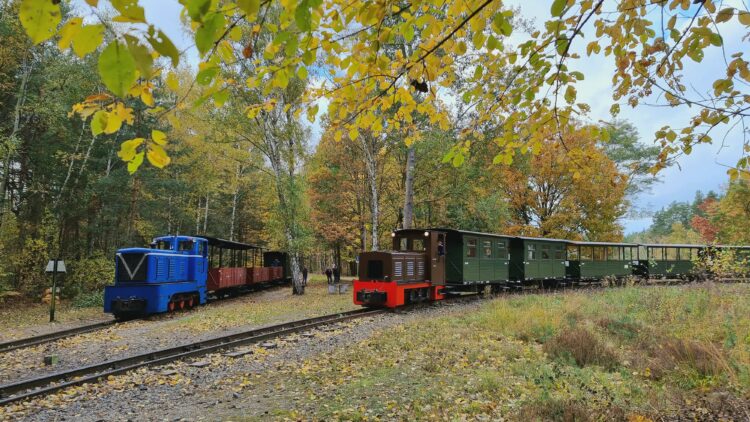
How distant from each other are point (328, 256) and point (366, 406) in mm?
48274

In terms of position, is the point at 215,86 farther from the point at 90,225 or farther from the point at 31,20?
the point at 90,225

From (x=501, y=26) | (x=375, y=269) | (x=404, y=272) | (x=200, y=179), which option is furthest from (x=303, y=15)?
(x=200, y=179)

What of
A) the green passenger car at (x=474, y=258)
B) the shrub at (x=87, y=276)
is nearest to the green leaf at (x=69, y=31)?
the green passenger car at (x=474, y=258)

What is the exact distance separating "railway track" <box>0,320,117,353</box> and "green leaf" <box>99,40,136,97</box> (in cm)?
1088

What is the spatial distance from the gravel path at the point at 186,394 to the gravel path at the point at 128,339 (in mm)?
1883

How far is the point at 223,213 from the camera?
3647 cm

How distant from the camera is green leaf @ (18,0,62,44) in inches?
56.2

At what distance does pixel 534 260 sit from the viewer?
66.7 ft

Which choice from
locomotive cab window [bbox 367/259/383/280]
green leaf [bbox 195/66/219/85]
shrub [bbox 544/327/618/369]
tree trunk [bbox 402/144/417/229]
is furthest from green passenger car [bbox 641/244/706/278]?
green leaf [bbox 195/66/219/85]

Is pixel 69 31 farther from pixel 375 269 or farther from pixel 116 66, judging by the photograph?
pixel 375 269

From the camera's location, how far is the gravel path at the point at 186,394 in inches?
206

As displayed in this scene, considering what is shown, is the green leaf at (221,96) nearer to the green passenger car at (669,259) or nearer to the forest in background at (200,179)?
the forest in background at (200,179)

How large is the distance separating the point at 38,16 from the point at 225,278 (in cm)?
2053

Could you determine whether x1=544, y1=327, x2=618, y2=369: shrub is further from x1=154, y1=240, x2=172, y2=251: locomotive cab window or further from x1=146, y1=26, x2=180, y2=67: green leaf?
x1=154, y1=240, x2=172, y2=251: locomotive cab window
